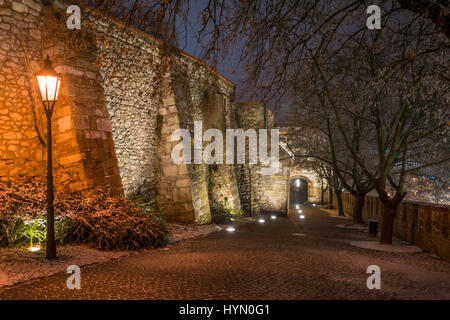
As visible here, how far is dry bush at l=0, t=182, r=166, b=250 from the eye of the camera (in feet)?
22.3

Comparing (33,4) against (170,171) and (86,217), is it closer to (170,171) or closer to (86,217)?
(86,217)

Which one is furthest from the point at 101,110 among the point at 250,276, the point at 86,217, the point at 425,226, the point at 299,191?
the point at 299,191

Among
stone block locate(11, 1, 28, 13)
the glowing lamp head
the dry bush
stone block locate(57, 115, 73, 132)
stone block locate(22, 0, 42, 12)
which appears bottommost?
the dry bush

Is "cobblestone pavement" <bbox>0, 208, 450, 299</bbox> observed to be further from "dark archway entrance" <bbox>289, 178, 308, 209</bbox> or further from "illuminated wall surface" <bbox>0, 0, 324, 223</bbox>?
"dark archway entrance" <bbox>289, 178, 308, 209</bbox>

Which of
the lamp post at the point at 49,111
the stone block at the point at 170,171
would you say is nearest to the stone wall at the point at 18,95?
the lamp post at the point at 49,111

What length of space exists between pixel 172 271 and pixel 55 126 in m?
5.15

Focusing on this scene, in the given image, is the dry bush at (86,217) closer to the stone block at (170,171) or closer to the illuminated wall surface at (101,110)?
the illuminated wall surface at (101,110)

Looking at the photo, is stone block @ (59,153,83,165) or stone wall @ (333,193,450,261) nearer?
stone wall @ (333,193,450,261)

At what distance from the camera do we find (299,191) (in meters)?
40.7

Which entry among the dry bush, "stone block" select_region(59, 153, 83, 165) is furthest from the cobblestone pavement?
"stone block" select_region(59, 153, 83, 165)

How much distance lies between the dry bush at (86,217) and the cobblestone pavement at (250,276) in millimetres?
553

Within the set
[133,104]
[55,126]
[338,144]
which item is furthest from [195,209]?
[338,144]

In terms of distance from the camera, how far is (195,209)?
1176 cm

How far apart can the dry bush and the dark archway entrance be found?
34.0 metres
